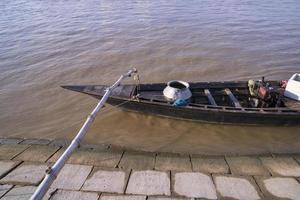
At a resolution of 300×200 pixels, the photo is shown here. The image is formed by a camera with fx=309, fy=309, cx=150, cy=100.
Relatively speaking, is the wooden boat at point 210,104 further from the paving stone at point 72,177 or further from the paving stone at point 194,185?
the paving stone at point 72,177

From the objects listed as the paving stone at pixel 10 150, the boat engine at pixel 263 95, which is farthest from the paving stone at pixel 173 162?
the boat engine at pixel 263 95

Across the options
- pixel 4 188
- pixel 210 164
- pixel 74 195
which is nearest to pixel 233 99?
pixel 210 164

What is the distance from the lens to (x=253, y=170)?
6.33 meters

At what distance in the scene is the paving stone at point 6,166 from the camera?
6.25m

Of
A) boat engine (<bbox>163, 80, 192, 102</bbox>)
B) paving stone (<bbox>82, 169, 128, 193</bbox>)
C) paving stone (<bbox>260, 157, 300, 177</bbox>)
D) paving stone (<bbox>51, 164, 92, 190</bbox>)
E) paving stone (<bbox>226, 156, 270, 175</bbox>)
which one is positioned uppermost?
boat engine (<bbox>163, 80, 192, 102</bbox>)

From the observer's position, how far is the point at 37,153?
22.9 ft

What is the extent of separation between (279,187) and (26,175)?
488 centimetres

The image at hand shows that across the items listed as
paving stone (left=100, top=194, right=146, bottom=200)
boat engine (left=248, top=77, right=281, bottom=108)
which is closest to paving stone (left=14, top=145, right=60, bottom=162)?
paving stone (left=100, top=194, right=146, bottom=200)

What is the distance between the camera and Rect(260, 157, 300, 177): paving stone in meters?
6.23

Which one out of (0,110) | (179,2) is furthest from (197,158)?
(179,2)

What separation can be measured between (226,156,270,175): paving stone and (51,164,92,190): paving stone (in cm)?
298

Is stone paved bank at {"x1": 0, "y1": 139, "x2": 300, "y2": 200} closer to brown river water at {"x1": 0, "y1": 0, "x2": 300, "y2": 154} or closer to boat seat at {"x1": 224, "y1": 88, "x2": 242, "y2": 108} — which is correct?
brown river water at {"x1": 0, "y1": 0, "x2": 300, "y2": 154}

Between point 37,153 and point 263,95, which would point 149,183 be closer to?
point 37,153

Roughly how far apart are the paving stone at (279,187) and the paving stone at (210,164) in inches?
28.7
